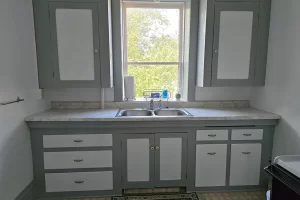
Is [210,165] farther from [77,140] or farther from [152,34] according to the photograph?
[152,34]

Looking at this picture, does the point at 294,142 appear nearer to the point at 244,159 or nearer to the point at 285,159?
the point at 244,159

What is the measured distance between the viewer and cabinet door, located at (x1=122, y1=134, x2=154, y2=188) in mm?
2117

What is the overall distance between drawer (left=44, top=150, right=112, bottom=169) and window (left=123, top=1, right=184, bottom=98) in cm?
100

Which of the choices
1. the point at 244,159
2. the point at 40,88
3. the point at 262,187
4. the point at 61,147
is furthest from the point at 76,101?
the point at 262,187

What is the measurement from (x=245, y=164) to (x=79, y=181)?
1831 mm

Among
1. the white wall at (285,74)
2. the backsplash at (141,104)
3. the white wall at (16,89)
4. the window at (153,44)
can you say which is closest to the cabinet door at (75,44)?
the white wall at (16,89)

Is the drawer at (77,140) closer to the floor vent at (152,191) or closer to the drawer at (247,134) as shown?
the floor vent at (152,191)

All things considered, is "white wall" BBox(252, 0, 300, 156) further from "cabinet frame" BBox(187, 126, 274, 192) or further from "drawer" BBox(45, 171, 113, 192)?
"drawer" BBox(45, 171, 113, 192)

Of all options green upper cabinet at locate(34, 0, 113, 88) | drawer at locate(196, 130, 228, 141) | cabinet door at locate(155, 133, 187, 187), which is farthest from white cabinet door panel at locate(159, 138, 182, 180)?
green upper cabinet at locate(34, 0, 113, 88)

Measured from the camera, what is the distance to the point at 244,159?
2221mm

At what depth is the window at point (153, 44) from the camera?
2639 mm

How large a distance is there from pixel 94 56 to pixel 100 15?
0.44 m

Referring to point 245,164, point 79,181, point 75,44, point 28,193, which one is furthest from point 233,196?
point 75,44

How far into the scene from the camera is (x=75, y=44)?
7.23 ft
